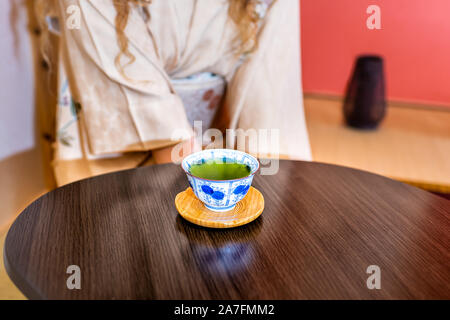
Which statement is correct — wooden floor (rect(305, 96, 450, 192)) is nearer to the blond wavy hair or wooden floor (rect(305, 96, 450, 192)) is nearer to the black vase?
the black vase

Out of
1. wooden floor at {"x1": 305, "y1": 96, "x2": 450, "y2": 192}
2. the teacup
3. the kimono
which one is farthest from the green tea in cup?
wooden floor at {"x1": 305, "y1": 96, "x2": 450, "y2": 192}

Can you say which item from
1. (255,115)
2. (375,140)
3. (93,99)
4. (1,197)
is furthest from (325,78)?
(1,197)

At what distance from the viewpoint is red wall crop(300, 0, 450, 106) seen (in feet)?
4.64

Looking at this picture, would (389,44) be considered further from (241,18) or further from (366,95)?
(241,18)

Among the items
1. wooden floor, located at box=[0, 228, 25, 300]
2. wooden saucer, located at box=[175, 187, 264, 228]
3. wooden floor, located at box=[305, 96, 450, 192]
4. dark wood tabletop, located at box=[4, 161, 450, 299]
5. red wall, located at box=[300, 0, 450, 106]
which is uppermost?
red wall, located at box=[300, 0, 450, 106]

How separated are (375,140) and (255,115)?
118 centimetres

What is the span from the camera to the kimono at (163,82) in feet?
3.62

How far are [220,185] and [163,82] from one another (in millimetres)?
638

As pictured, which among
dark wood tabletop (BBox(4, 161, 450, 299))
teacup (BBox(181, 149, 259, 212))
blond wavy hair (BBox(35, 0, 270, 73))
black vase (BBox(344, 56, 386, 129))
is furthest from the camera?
black vase (BBox(344, 56, 386, 129))

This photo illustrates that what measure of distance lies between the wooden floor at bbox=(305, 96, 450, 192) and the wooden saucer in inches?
51.6

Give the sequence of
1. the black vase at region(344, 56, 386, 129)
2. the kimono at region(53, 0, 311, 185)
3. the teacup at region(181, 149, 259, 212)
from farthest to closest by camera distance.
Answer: the black vase at region(344, 56, 386, 129) < the kimono at region(53, 0, 311, 185) < the teacup at region(181, 149, 259, 212)

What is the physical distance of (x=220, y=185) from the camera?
Answer: 60cm

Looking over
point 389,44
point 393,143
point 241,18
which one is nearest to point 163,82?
point 241,18

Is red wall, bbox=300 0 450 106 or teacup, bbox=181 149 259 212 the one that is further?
red wall, bbox=300 0 450 106
